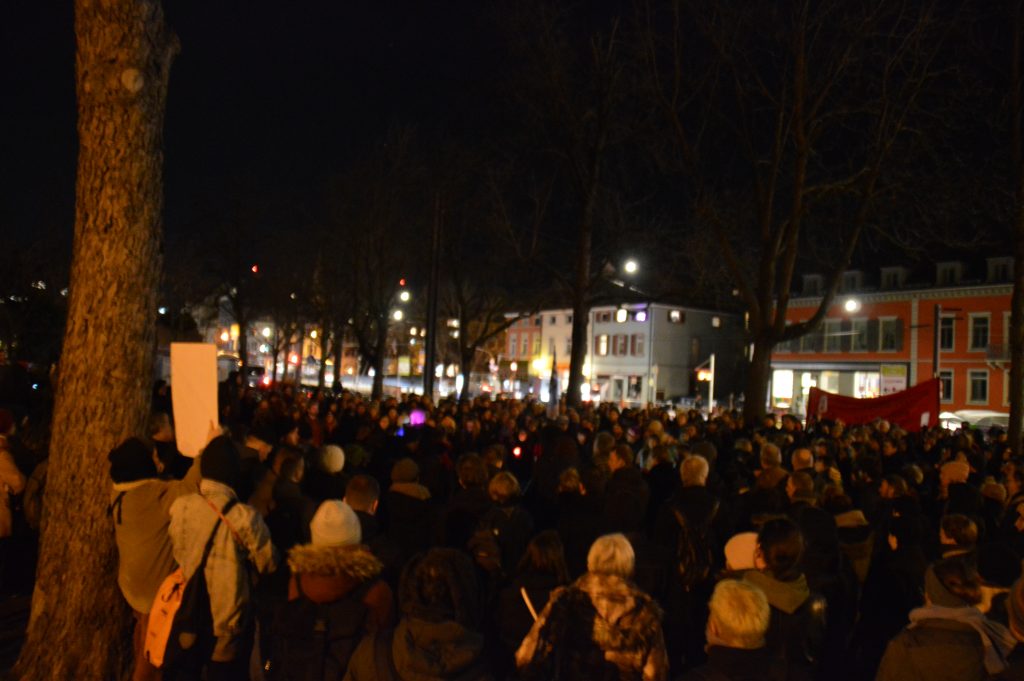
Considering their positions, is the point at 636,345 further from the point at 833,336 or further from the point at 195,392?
the point at 195,392

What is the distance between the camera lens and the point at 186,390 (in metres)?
5.06

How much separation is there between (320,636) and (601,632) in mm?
1333

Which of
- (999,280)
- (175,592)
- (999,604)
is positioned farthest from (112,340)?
(999,280)

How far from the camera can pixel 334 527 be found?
4000mm

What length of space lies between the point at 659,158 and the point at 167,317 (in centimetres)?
2698

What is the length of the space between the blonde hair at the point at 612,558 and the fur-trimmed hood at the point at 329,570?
42.6 inches

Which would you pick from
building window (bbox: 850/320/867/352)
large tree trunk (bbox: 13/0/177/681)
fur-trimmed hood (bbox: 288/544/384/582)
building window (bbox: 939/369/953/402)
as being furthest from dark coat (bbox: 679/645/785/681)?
building window (bbox: 850/320/867/352)

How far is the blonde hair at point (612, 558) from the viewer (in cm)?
369

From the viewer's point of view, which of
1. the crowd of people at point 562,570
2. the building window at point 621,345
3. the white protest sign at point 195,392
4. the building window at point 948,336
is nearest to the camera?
the crowd of people at point 562,570

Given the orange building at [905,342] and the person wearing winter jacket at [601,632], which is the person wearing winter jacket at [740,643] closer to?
the person wearing winter jacket at [601,632]

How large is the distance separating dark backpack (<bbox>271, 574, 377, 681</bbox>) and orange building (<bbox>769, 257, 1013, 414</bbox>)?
42.2 m

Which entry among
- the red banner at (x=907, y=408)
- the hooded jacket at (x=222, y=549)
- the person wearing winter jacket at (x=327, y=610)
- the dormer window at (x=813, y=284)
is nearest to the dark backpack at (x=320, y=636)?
the person wearing winter jacket at (x=327, y=610)

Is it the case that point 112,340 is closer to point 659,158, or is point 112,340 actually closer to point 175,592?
point 175,592

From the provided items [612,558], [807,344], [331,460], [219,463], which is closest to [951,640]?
[612,558]
